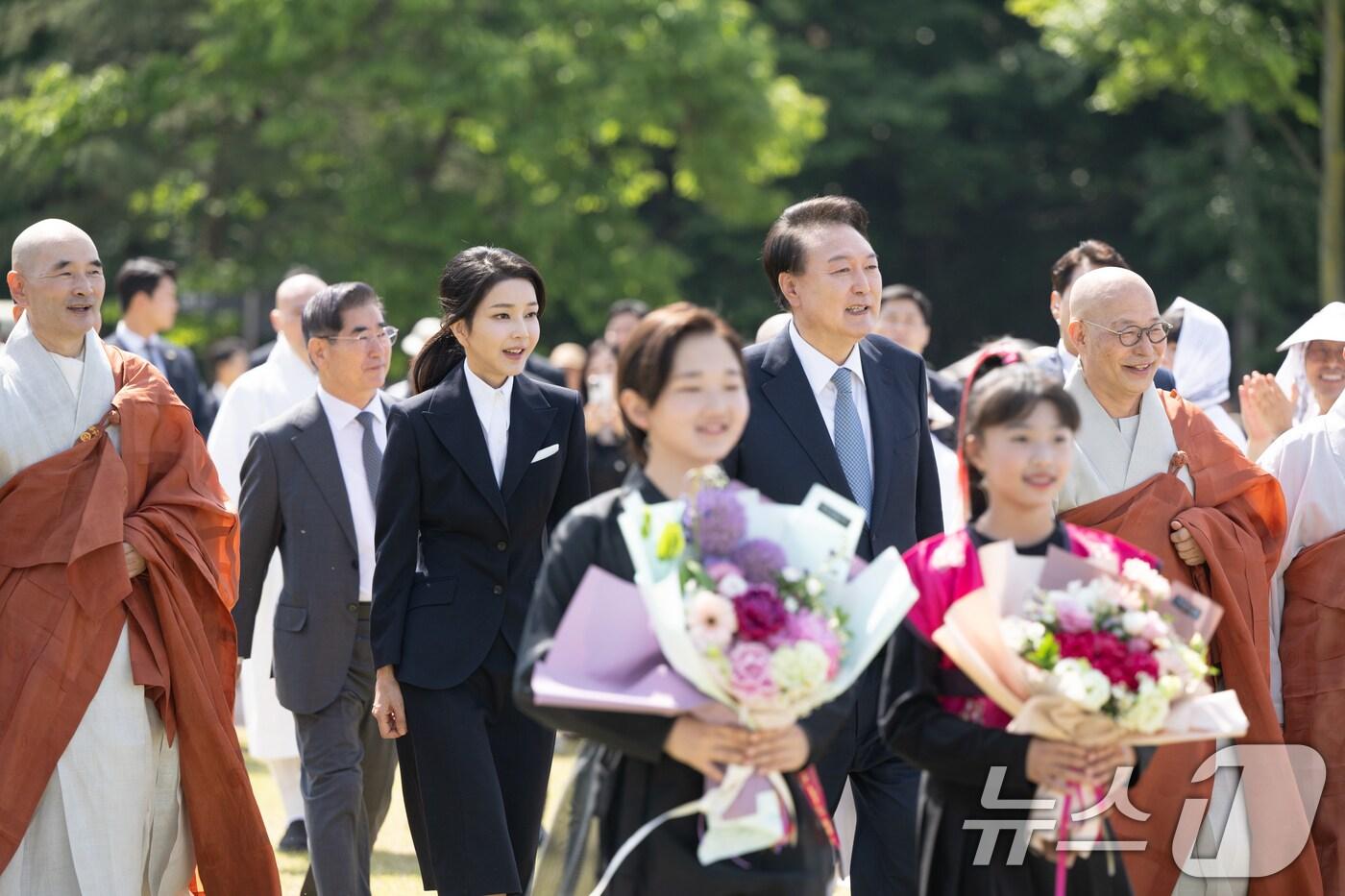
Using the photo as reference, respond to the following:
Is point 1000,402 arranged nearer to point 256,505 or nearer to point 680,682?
point 680,682

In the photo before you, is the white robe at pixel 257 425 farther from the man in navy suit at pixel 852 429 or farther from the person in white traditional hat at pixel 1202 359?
the person in white traditional hat at pixel 1202 359

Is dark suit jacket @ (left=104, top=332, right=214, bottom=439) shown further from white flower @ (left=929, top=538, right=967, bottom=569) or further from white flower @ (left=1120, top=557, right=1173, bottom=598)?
white flower @ (left=1120, top=557, right=1173, bottom=598)

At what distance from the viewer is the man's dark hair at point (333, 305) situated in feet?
22.5

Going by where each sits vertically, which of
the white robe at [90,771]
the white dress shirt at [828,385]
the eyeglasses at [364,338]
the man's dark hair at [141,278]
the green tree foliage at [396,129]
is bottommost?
the white robe at [90,771]

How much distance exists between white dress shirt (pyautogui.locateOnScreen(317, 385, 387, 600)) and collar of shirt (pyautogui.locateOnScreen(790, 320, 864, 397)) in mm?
1846

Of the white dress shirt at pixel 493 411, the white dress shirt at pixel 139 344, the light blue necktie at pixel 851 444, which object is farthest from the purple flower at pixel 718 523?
the white dress shirt at pixel 139 344

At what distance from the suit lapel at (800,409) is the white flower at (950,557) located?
1231 millimetres

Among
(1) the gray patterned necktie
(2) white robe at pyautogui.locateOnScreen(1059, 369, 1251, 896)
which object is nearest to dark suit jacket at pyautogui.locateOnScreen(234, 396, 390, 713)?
(1) the gray patterned necktie

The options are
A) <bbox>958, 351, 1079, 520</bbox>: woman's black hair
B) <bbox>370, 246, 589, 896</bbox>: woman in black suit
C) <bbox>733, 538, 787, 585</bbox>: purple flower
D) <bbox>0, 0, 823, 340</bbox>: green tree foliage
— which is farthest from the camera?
<bbox>0, 0, 823, 340</bbox>: green tree foliage

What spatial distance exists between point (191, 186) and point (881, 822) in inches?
799

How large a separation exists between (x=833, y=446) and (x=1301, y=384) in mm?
2427

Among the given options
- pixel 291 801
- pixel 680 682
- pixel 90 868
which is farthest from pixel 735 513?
pixel 291 801

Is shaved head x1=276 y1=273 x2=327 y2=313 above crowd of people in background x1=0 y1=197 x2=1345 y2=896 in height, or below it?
above

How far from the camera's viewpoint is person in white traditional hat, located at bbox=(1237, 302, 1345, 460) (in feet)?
22.1
